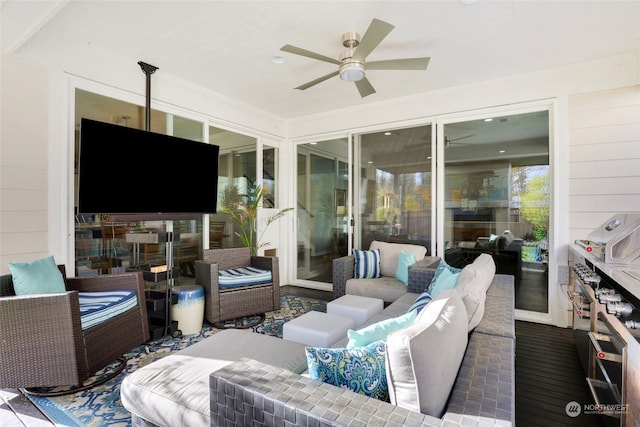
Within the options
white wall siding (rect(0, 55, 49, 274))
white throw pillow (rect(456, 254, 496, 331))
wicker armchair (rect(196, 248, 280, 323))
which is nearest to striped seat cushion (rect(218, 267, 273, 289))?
wicker armchair (rect(196, 248, 280, 323))

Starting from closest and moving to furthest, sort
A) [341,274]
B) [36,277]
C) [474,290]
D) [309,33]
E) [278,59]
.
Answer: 1. [474,290]
2. [36,277]
3. [309,33]
4. [278,59]
5. [341,274]

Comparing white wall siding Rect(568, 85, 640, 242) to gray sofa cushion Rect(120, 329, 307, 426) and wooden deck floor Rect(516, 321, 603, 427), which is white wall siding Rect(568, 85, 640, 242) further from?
→ gray sofa cushion Rect(120, 329, 307, 426)

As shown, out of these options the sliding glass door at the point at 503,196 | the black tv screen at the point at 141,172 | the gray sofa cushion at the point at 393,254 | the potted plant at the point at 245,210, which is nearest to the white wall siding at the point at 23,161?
the black tv screen at the point at 141,172

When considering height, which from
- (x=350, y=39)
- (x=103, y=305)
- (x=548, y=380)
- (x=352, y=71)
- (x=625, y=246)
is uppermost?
(x=350, y=39)

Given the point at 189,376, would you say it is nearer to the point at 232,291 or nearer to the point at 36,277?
the point at 36,277

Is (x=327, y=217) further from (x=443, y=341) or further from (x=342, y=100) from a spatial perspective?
(x=443, y=341)

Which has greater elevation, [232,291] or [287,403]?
[287,403]

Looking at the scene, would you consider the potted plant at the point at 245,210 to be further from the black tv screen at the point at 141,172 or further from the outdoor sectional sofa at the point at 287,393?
the outdoor sectional sofa at the point at 287,393

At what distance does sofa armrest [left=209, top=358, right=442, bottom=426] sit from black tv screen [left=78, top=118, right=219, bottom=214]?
7.77 feet

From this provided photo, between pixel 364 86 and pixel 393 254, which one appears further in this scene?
pixel 393 254

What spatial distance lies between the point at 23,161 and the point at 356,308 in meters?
3.00

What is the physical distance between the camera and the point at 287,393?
3.22ft

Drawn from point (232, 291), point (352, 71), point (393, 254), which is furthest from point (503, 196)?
point (232, 291)

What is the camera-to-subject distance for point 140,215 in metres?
3.05
